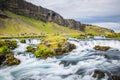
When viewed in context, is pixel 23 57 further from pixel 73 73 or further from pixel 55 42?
pixel 73 73

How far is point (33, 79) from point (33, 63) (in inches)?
470

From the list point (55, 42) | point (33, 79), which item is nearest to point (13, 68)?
point (33, 79)

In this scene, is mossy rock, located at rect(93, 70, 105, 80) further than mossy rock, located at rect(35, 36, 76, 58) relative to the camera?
No

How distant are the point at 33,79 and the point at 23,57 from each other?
1840 centimetres

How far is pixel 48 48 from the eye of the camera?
44844mm

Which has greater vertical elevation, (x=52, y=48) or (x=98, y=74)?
(x=52, y=48)

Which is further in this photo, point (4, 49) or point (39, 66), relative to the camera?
point (4, 49)

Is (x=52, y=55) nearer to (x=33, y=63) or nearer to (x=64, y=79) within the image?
(x=33, y=63)

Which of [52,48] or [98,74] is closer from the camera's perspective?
[98,74]

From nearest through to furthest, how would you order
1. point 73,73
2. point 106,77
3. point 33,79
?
point 106,77, point 33,79, point 73,73

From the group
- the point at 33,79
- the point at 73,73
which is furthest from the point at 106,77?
the point at 33,79

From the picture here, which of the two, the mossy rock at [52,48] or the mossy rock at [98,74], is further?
the mossy rock at [52,48]

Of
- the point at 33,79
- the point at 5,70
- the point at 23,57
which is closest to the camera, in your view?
the point at 33,79

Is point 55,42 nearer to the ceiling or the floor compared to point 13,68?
nearer to the ceiling
